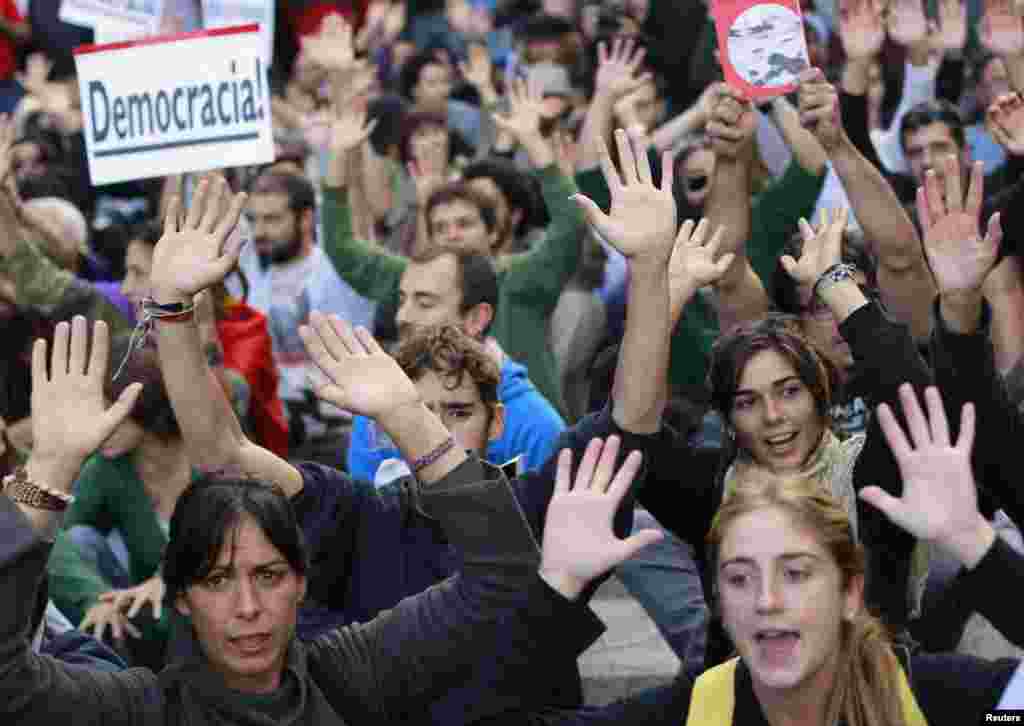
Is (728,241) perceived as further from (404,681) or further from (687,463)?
(404,681)

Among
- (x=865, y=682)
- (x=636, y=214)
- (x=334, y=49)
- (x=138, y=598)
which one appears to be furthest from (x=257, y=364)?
Result: (x=865, y=682)

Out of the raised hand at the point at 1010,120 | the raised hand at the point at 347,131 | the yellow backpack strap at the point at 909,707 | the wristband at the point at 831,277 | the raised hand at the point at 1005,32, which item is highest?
the raised hand at the point at 1005,32

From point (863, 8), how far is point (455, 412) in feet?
10.1

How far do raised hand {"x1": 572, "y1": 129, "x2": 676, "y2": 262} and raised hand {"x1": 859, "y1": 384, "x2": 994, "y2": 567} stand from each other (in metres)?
0.95

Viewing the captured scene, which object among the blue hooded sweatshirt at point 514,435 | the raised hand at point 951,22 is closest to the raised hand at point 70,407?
the blue hooded sweatshirt at point 514,435

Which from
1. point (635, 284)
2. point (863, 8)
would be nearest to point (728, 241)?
point (863, 8)

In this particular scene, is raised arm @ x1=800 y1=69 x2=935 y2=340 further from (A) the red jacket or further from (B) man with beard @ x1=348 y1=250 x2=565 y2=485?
(A) the red jacket

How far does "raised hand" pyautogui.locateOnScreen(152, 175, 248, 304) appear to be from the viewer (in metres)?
4.13

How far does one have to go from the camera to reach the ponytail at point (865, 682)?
3.36 metres

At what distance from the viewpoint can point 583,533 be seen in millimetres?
3396

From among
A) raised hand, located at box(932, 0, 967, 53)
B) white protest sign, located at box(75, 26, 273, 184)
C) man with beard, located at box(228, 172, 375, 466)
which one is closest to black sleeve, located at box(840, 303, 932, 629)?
white protest sign, located at box(75, 26, 273, 184)

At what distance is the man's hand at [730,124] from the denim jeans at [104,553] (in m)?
2.24

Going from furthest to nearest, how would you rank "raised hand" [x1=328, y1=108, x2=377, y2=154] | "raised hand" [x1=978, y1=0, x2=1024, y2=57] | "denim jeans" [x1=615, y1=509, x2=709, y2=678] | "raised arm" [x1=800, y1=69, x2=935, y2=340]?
"raised hand" [x1=328, y1=108, x2=377, y2=154] → "raised hand" [x1=978, y1=0, x2=1024, y2=57] → "raised arm" [x1=800, y1=69, x2=935, y2=340] → "denim jeans" [x1=615, y1=509, x2=709, y2=678]

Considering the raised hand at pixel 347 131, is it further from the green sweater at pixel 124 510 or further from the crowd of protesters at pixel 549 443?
the green sweater at pixel 124 510
